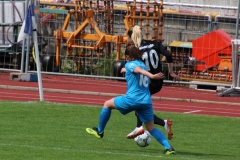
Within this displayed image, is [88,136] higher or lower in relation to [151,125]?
lower

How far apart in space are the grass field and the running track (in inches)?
67.3

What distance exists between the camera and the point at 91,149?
10.5 metres

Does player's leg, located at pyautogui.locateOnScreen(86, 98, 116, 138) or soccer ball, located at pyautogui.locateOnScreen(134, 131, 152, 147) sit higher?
player's leg, located at pyautogui.locateOnScreen(86, 98, 116, 138)

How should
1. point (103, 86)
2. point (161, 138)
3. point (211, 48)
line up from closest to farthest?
point (161, 138) < point (103, 86) < point (211, 48)

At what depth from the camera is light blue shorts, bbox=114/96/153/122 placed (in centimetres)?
1028

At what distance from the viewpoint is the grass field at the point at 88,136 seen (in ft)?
33.0

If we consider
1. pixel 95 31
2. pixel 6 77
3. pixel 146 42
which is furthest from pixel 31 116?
pixel 95 31

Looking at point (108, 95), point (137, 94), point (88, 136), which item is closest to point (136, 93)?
point (137, 94)

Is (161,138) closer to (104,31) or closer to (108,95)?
(108,95)

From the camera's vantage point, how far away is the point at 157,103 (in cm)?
1827

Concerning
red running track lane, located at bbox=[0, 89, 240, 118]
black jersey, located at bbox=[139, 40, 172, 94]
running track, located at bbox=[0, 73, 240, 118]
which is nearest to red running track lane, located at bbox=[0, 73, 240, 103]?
running track, located at bbox=[0, 73, 240, 118]

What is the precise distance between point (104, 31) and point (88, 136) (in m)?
12.2

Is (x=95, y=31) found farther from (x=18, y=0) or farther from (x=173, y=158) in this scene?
(x=173, y=158)

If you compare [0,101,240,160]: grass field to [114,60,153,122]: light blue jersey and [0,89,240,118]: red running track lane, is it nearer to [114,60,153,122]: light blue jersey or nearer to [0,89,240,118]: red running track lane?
[114,60,153,122]: light blue jersey
